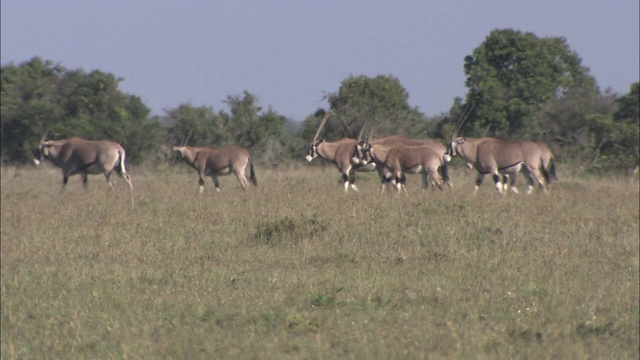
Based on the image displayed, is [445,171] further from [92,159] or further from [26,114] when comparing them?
[26,114]

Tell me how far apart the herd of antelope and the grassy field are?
2.93 metres

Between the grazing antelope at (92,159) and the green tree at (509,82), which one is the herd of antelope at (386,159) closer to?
the grazing antelope at (92,159)

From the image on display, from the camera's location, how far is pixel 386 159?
1977 centimetres

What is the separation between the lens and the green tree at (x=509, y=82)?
29953 mm

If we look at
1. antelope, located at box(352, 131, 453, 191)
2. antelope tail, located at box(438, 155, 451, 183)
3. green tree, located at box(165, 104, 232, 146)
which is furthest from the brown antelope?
green tree, located at box(165, 104, 232, 146)

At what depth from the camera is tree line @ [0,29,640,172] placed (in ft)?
100.0

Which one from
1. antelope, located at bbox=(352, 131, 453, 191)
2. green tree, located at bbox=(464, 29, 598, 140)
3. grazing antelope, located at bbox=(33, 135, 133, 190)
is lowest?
grazing antelope, located at bbox=(33, 135, 133, 190)

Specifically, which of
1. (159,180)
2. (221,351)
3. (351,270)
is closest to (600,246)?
(351,270)

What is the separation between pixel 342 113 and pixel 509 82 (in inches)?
212

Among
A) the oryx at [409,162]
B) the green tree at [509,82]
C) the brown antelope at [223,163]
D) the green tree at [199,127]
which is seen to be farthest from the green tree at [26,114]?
the oryx at [409,162]

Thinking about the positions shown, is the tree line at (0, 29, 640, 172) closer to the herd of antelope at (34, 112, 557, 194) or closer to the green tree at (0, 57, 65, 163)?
the green tree at (0, 57, 65, 163)

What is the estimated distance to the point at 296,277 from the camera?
9.69 metres

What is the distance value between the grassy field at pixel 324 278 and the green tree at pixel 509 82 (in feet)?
44.9

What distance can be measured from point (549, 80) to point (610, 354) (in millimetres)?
26358
